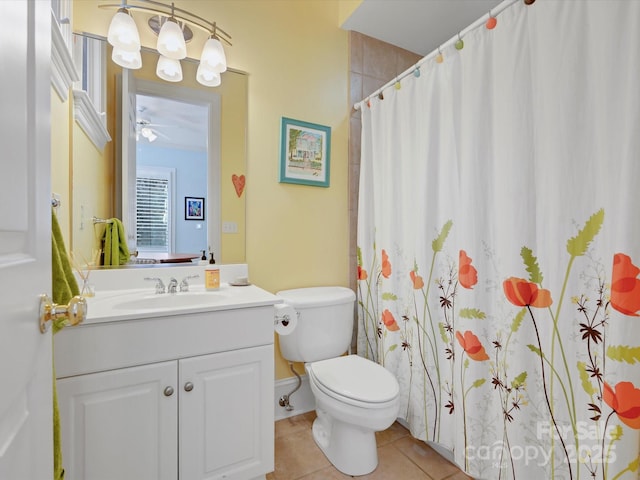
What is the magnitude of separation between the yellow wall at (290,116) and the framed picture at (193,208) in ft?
0.81

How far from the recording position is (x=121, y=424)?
3.49 ft

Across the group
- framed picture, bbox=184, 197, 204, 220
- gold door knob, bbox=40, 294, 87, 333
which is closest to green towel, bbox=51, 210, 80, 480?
gold door knob, bbox=40, 294, 87, 333

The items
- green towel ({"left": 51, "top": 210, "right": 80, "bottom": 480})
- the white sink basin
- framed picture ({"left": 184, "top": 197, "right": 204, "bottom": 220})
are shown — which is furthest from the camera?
framed picture ({"left": 184, "top": 197, "right": 204, "bottom": 220})

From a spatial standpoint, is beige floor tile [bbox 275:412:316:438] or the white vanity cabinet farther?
beige floor tile [bbox 275:412:316:438]

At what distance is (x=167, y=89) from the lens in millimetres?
1592

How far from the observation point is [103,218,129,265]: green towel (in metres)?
1.49

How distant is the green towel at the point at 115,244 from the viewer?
1486mm

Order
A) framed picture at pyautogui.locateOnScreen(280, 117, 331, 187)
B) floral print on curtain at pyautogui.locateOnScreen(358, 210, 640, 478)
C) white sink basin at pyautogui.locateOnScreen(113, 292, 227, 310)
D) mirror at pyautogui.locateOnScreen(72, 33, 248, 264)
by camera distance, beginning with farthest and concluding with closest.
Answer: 1. framed picture at pyautogui.locateOnScreen(280, 117, 331, 187)
2. mirror at pyautogui.locateOnScreen(72, 33, 248, 264)
3. white sink basin at pyautogui.locateOnScreen(113, 292, 227, 310)
4. floral print on curtain at pyautogui.locateOnScreen(358, 210, 640, 478)

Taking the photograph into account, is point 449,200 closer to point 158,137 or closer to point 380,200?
point 380,200

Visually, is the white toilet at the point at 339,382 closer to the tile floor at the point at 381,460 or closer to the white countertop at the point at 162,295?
the tile floor at the point at 381,460

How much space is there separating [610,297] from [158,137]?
6.15ft

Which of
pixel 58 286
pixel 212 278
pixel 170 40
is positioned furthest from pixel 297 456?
pixel 170 40

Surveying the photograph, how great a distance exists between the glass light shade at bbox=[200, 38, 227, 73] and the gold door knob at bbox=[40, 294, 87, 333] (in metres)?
1.41

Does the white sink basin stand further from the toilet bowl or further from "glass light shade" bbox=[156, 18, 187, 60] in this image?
"glass light shade" bbox=[156, 18, 187, 60]
